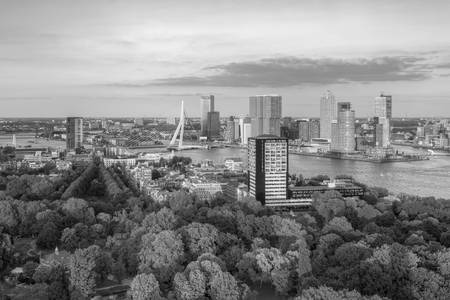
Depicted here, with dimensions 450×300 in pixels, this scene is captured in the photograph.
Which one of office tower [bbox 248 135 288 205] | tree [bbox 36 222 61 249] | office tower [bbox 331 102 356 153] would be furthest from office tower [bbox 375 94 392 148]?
tree [bbox 36 222 61 249]

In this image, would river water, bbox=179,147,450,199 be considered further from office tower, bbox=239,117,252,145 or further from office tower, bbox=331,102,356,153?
office tower, bbox=239,117,252,145

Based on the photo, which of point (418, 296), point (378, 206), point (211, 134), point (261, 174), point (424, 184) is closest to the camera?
point (418, 296)

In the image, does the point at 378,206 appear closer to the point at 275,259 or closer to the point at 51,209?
the point at 275,259

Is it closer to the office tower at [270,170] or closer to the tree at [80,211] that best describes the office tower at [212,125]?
the office tower at [270,170]

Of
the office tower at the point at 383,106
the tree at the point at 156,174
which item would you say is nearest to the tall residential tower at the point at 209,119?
the office tower at the point at 383,106

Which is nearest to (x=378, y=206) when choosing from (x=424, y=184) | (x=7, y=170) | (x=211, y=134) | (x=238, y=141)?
(x=424, y=184)

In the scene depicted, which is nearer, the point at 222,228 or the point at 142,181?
the point at 222,228

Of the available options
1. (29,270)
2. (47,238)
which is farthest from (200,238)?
(47,238)
